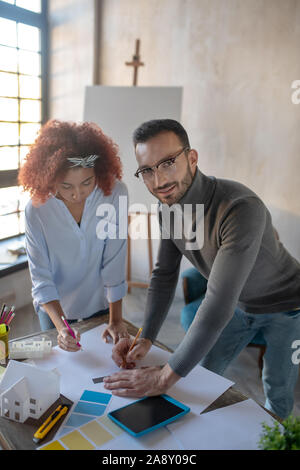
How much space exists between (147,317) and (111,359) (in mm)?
216

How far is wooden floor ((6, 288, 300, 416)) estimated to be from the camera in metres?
2.52

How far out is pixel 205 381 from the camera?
4.02 ft

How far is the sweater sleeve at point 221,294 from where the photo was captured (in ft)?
3.70

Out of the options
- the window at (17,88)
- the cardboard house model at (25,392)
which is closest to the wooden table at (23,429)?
the cardboard house model at (25,392)

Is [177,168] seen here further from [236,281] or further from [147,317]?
[147,317]

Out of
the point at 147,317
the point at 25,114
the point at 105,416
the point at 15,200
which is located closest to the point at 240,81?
the point at 25,114

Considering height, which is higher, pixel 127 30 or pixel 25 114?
pixel 127 30

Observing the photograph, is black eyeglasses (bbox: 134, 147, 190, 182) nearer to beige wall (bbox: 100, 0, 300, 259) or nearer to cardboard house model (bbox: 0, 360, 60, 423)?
cardboard house model (bbox: 0, 360, 60, 423)

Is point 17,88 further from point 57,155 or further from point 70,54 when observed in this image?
point 57,155

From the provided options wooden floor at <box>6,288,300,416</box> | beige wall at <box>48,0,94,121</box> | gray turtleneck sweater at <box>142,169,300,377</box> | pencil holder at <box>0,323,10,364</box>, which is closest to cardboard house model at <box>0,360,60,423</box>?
pencil holder at <box>0,323,10,364</box>

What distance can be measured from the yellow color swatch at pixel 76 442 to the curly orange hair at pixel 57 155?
877mm

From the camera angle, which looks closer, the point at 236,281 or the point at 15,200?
the point at 236,281

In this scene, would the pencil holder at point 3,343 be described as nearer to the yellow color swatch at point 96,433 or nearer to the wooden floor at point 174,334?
the yellow color swatch at point 96,433
